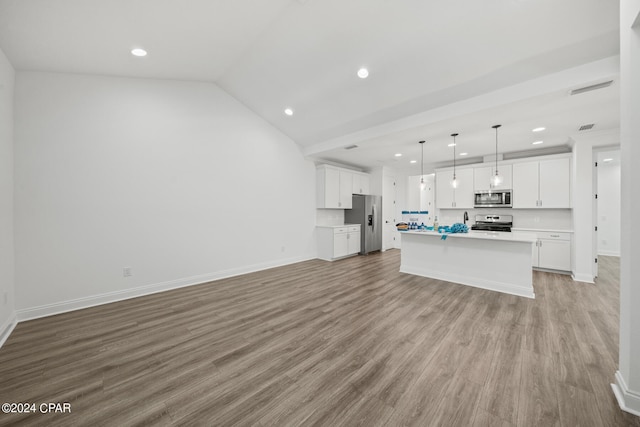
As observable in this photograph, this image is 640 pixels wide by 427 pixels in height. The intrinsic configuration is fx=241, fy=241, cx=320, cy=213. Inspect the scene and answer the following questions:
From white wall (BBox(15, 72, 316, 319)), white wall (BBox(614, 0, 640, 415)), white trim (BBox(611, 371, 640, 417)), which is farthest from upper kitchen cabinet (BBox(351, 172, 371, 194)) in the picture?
white trim (BBox(611, 371, 640, 417))

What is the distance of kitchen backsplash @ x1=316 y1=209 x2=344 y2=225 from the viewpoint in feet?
22.7

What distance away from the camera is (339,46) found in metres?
3.21

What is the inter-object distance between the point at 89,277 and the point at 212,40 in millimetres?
3757

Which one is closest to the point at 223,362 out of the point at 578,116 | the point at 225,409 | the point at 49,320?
the point at 225,409

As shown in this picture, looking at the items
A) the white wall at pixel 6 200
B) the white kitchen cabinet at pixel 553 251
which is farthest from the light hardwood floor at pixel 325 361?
the white kitchen cabinet at pixel 553 251

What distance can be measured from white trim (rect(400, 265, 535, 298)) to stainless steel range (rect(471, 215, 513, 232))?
232cm

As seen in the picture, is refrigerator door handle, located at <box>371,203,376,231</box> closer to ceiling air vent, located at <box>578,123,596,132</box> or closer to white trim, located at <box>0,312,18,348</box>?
ceiling air vent, located at <box>578,123,596,132</box>

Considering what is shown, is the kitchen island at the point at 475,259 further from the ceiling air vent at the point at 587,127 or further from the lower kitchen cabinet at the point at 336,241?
the ceiling air vent at the point at 587,127

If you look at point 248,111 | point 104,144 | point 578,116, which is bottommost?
point 104,144

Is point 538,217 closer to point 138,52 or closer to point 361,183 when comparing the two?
point 361,183

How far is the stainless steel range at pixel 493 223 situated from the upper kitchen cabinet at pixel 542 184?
46 centimetres

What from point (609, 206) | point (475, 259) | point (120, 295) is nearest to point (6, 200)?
point (120, 295)

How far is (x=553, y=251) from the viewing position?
16.7 ft

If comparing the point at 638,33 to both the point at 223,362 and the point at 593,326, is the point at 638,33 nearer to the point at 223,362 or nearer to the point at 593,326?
the point at 593,326
